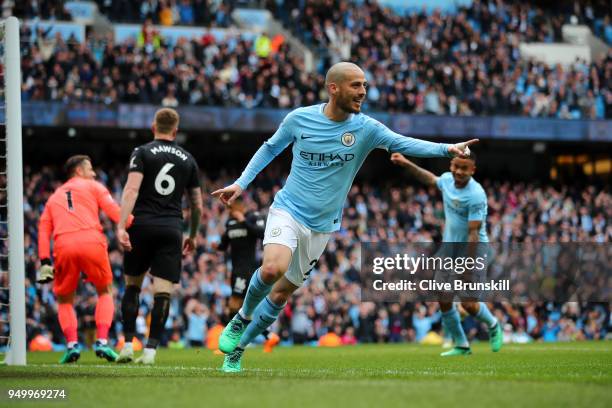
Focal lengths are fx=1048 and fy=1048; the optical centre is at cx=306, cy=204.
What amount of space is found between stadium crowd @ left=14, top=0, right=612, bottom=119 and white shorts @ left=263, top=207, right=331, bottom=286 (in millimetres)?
21969

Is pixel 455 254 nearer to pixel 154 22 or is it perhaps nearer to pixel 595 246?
pixel 595 246

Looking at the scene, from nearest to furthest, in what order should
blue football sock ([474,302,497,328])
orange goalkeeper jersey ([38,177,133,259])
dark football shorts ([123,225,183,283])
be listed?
dark football shorts ([123,225,183,283])
orange goalkeeper jersey ([38,177,133,259])
blue football sock ([474,302,497,328])

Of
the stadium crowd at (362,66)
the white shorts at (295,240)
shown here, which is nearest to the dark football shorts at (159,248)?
the white shorts at (295,240)

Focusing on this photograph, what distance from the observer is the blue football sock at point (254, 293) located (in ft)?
28.7

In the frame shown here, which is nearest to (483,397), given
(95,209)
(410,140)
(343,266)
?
(410,140)

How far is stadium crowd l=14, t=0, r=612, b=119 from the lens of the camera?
30.3 metres

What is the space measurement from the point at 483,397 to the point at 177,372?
3.54 metres

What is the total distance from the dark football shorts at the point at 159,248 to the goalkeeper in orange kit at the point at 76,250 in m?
0.51

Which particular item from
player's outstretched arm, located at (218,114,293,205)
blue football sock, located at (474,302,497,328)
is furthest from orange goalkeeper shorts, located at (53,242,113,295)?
blue football sock, located at (474,302,497,328)

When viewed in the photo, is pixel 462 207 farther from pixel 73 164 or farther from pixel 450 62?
pixel 450 62

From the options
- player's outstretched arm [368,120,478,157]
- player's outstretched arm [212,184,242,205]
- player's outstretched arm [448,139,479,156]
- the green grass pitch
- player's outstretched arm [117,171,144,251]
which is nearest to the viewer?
the green grass pitch

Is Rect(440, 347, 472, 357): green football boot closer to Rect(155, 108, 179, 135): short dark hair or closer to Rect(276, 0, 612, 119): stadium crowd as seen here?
Rect(155, 108, 179, 135): short dark hair

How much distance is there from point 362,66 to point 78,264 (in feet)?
79.2

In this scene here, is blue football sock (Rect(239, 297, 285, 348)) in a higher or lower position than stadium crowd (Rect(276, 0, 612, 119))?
lower
